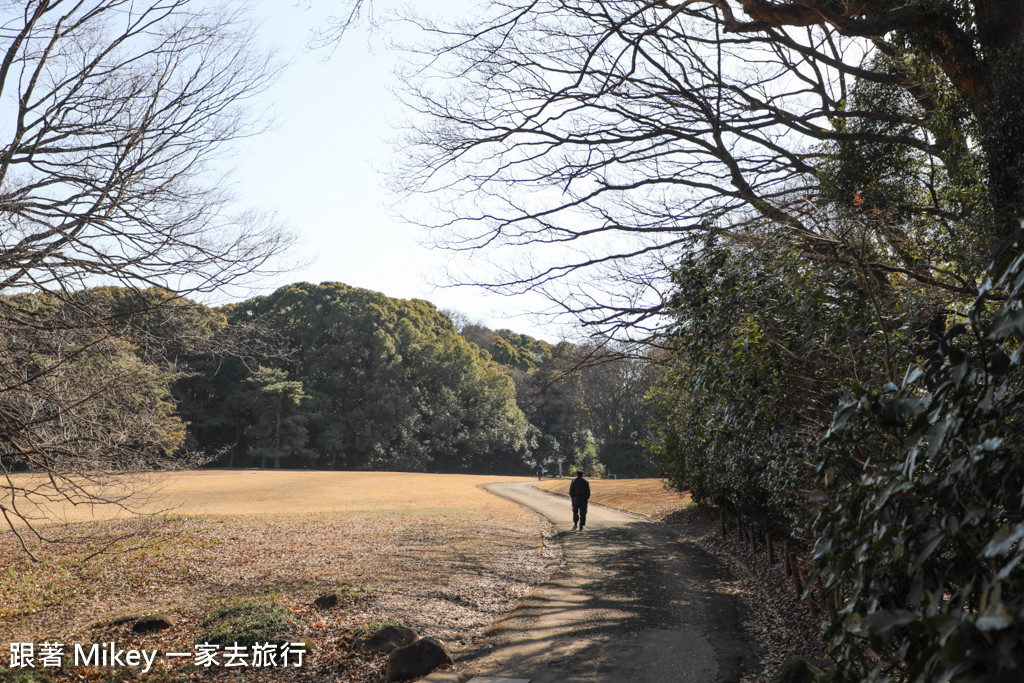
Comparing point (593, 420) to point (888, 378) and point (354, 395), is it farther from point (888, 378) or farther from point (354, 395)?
point (888, 378)

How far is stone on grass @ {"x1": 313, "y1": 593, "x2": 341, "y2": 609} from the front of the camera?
9.05 metres

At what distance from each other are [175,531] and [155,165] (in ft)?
44.7

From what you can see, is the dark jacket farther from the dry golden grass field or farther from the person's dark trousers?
the dry golden grass field

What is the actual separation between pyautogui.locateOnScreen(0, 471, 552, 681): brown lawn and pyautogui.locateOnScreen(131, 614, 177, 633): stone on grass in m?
0.16

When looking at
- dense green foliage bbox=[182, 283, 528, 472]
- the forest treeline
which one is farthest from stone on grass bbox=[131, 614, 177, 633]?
dense green foliage bbox=[182, 283, 528, 472]

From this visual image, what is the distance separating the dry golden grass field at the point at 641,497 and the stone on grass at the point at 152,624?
14.7m

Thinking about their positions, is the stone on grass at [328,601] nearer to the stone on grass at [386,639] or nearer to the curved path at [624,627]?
the stone on grass at [386,639]

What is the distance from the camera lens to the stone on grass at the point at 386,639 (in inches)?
284

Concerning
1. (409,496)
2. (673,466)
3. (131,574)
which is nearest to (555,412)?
(409,496)

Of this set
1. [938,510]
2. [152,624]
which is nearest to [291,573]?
[152,624]

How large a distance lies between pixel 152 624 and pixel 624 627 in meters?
6.16

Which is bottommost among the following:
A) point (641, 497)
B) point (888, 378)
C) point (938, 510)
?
point (641, 497)

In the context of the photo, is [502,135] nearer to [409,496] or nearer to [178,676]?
[178,676]

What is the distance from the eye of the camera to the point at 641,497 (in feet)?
91.4
